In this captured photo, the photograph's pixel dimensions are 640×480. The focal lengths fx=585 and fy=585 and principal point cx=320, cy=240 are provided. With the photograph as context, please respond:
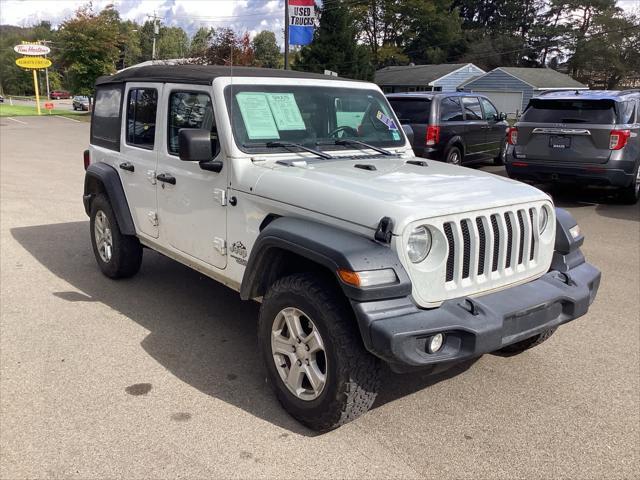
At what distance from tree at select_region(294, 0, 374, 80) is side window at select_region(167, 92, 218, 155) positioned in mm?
29648

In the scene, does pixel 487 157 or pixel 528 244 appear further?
pixel 487 157

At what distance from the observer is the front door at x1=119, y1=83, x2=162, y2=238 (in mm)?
4754

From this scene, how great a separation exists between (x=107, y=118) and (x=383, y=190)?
3.50 m

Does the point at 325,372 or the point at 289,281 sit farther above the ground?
the point at 289,281

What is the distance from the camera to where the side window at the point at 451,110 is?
12.0 m

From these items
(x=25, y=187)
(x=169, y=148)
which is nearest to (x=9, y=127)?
(x=25, y=187)

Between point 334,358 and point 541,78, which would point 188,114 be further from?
point 541,78

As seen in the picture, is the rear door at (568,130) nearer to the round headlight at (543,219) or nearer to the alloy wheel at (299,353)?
the round headlight at (543,219)

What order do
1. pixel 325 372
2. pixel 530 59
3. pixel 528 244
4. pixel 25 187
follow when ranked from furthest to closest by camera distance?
1. pixel 530 59
2. pixel 25 187
3. pixel 528 244
4. pixel 325 372

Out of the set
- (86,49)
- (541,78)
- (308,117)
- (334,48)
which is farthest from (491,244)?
(541,78)

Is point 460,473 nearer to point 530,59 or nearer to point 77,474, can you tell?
point 77,474

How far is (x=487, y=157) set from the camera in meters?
13.9

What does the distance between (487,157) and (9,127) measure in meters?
22.8

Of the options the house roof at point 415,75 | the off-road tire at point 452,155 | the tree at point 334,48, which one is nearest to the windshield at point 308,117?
the off-road tire at point 452,155
